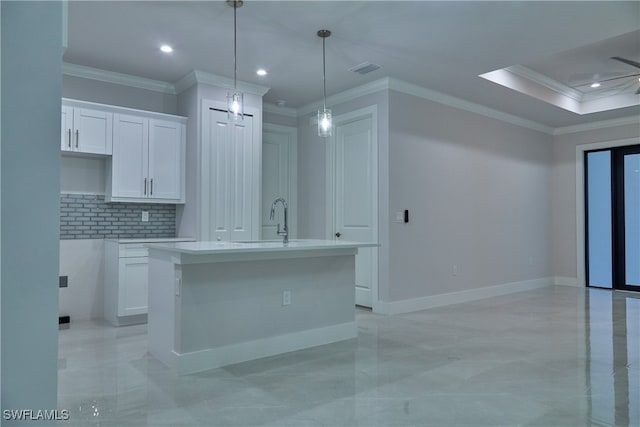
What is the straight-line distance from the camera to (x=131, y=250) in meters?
A: 4.49

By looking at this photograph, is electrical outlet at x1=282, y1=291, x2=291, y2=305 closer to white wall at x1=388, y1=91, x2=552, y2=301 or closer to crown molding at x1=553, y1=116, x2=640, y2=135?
white wall at x1=388, y1=91, x2=552, y2=301

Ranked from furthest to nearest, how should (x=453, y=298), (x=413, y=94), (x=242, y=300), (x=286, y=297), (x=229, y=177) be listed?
(x=453, y=298), (x=413, y=94), (x=229, y=177), (x=286, y=297), (x=242, y=300)

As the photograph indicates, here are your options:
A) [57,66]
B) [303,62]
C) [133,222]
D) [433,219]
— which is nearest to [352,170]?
[433,219]

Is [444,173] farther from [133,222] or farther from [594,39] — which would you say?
[133,222]

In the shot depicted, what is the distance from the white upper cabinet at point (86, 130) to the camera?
14.3 ft

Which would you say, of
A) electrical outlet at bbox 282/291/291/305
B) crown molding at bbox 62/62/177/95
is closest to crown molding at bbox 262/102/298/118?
crown molding at bbox 62/62/177/95

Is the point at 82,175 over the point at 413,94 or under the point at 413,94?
under

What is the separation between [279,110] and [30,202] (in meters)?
5.87

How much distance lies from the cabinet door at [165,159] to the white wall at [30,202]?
14.5ft

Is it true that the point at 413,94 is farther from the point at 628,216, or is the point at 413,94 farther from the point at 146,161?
the point at 628,216

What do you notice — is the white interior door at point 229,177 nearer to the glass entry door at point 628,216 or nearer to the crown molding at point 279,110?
the crown molding at point 279,110

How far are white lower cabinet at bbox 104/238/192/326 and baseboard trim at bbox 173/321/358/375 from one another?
5.07 ft

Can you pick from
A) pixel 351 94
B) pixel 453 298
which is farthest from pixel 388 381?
pixel 351 94

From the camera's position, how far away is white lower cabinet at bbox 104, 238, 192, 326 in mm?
4430
